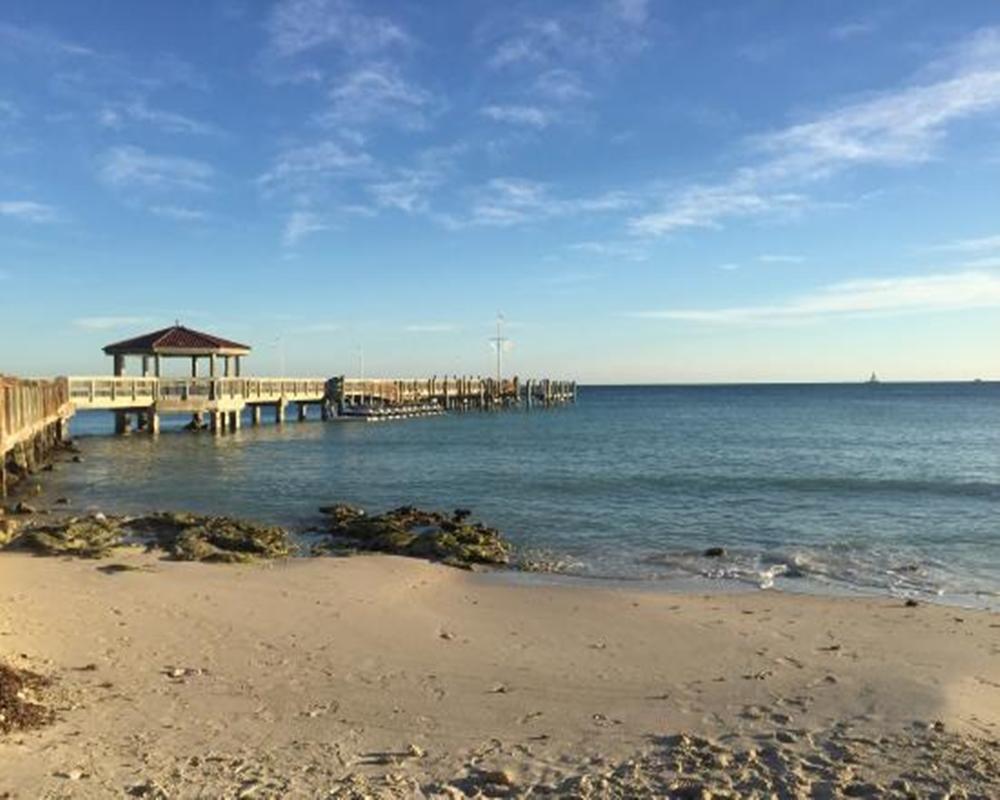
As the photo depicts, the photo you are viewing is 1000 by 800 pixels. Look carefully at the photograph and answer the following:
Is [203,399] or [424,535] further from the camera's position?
[203,399]

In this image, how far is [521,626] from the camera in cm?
1041

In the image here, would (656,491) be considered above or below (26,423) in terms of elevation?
below

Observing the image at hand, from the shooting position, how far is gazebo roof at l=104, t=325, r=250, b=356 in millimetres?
45375

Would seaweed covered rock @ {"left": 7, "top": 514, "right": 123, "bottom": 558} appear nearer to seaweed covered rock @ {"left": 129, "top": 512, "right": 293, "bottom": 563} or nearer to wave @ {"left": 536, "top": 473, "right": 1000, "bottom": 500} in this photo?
seaweed covered rock @ {"left": 129, "top": 512, "right": 293, "bottom": 563}

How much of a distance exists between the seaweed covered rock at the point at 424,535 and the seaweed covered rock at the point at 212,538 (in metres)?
1.34

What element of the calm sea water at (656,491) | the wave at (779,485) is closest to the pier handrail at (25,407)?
the calm sea water at (656,491)

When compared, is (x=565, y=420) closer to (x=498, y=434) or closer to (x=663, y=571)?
(x=498, y=434)

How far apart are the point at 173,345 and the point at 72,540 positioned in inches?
1277

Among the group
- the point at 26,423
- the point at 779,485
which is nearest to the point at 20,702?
the point at 26,423

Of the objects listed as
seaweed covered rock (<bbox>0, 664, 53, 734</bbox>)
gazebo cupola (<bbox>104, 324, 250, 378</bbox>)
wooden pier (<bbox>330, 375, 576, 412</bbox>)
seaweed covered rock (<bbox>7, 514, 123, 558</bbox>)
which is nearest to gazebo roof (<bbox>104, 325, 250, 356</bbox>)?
gazebo cupola (<bbox>104, 324, 250, 378</bbox>)

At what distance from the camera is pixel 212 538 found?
1576 cm

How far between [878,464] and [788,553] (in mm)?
20951

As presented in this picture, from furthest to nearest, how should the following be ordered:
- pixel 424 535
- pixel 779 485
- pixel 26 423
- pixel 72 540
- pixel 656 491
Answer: pixel 779 485
pixel 26 423
pixel 656 491
pixel 424 535
pixel 72 540

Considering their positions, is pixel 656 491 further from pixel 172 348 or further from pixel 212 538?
pixel 172 348
